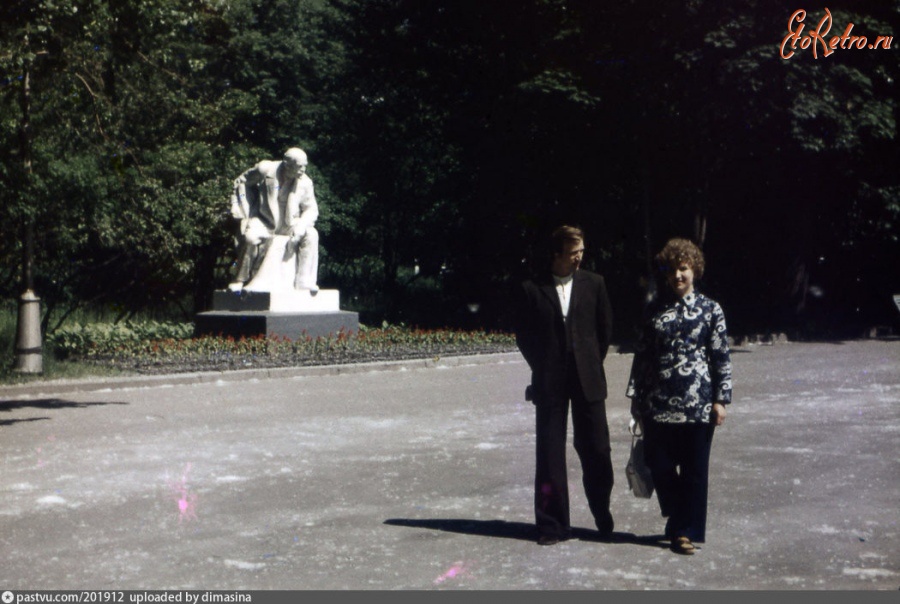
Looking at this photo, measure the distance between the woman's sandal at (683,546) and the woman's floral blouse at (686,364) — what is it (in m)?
0.63

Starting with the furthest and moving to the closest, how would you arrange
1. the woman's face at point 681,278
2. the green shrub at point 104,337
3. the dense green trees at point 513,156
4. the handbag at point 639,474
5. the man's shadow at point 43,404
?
1. the dense green trees at point 513,156
2. the green shrub at point 104,337
3. the man's shadow at point 43,404
4. the handbag at point 639,474
5. the woman's face at point 681,278

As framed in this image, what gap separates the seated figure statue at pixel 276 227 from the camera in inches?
985

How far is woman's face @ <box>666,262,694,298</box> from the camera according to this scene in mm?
7301

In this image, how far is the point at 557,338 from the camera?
7.61 metres

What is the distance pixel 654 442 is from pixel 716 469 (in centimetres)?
305

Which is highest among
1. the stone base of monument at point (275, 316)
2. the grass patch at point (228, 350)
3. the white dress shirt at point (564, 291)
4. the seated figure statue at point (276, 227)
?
the seated figure statue at point (276, 227)

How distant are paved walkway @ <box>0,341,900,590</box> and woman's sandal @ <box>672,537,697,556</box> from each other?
0.19 ft

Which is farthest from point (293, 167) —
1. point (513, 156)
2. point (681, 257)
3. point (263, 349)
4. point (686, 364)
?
point (686, 364)

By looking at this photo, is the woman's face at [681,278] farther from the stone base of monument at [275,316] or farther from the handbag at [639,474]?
the stone base of monument at [275,316]

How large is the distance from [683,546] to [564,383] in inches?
43.7

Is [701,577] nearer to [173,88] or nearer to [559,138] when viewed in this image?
[559,138]

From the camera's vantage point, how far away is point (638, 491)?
7.41m

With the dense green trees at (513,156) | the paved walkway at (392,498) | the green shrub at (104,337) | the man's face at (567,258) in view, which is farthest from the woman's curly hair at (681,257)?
the green shrub at (104,337)

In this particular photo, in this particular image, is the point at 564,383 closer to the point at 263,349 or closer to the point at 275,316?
the point at 263,349
